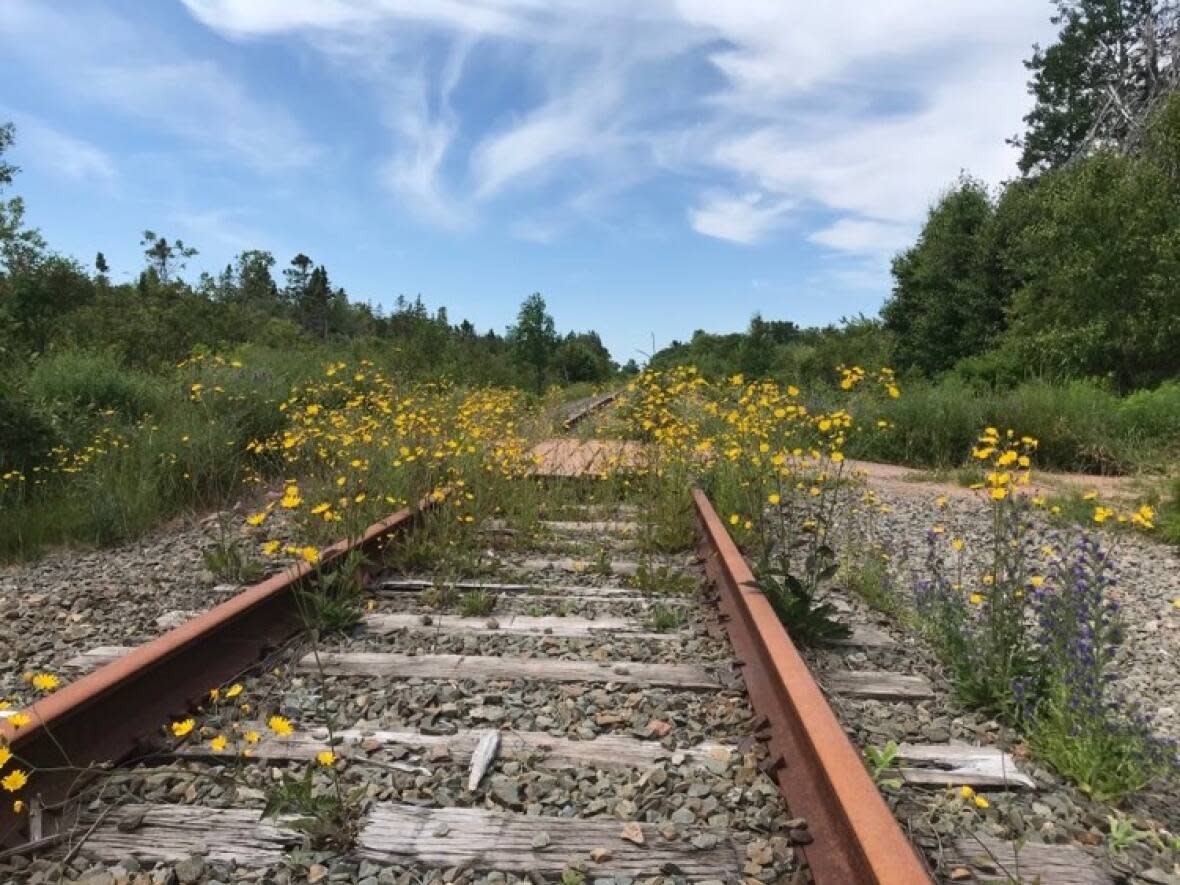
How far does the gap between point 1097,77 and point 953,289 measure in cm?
1658

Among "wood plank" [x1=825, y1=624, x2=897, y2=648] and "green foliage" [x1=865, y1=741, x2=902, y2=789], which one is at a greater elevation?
"green foliage" [x1=865, y1=741, x2=902, y2=789]

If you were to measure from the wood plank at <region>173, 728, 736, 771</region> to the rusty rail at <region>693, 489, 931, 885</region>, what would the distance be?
24cm

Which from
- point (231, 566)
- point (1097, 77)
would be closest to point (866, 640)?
point (231, 566)

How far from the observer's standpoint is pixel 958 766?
2139 mm

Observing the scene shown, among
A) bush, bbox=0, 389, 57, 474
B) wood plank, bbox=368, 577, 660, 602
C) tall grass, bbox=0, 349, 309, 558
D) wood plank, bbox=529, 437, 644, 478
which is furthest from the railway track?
bush, bbox=0, 389, 57, 474

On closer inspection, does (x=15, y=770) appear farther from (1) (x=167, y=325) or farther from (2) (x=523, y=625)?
(1) (x=167, y=325)

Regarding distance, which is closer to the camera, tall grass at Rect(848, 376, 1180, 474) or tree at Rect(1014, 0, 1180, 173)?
tall grass at Rect(848, 376, 1180, 474)

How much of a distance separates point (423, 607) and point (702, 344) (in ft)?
141

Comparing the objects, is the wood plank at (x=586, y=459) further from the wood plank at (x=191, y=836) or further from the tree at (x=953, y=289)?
the tree at (x=953, y=289)

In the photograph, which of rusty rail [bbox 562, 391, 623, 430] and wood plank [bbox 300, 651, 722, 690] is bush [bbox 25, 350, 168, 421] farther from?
wood plank [bbox 300, 651, 722, 690]

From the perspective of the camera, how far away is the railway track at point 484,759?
1.74m

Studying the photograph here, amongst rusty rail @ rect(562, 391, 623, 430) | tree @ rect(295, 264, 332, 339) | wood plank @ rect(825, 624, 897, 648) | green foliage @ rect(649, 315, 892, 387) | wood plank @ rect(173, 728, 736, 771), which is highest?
tree @ rect(295, 264, 332, 339)

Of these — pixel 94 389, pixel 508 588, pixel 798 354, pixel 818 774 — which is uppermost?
pixel 798 354

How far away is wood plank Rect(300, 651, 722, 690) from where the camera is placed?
110 inches
